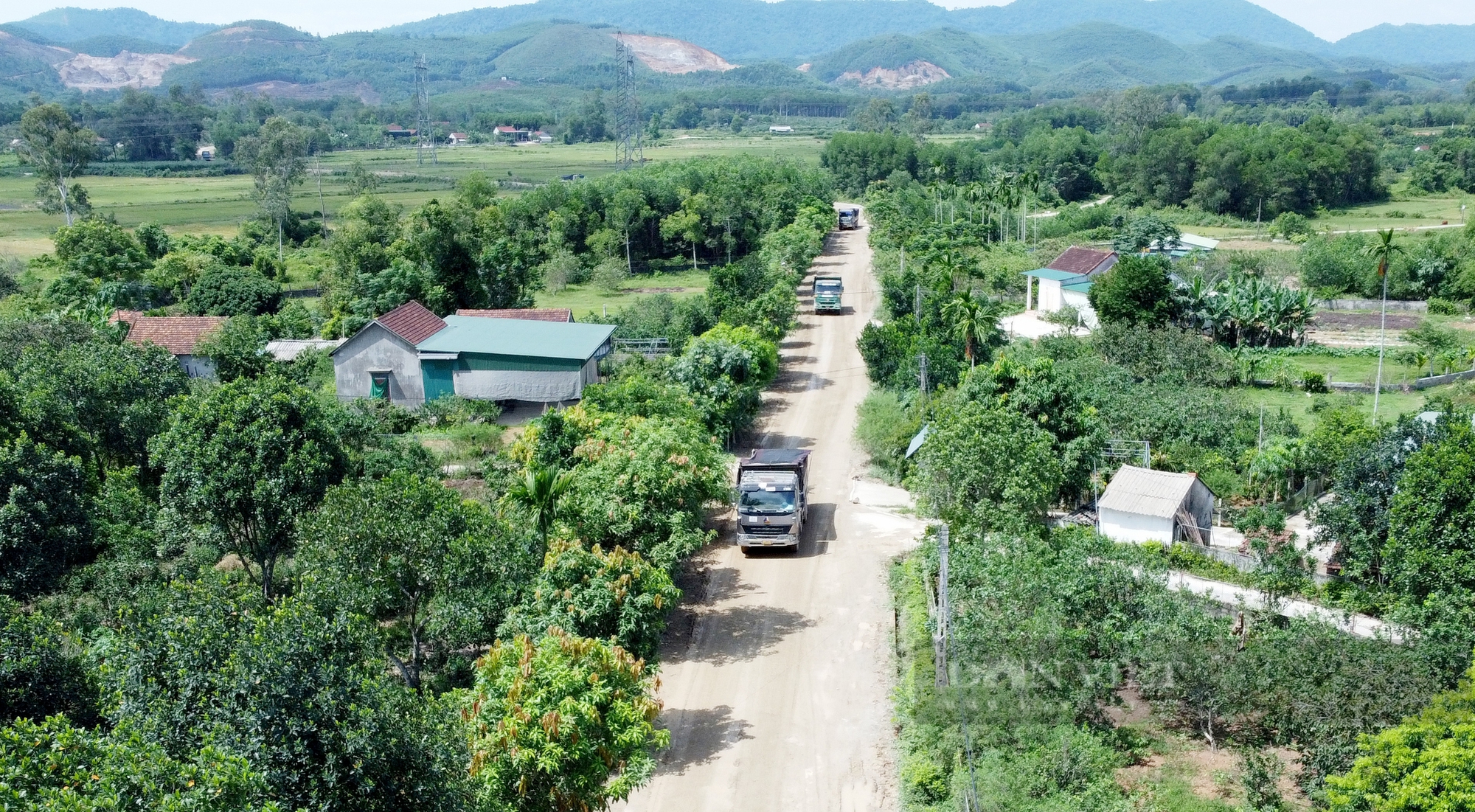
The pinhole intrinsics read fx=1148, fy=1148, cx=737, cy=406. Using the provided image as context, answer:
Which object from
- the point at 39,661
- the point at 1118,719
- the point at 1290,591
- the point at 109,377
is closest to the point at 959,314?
the point at 1290,591

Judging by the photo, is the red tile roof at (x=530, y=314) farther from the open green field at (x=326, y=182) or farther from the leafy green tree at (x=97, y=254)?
the open green field at (x=326, y=182)

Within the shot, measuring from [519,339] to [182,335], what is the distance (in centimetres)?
1162

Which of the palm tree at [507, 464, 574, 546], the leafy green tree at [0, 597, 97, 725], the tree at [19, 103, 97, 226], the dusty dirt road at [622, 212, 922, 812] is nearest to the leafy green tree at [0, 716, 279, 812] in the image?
the leafy green tree at [0, 597, 97, 725]

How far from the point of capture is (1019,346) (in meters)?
36.4

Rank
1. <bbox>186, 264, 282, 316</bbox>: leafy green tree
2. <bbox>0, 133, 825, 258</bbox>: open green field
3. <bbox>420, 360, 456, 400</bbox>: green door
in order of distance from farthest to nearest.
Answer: <bbox>0, 133, 825, 258</bbox>: open green field
<bbox>186, 264, 282, 316</bbox>: leafy green tree
<bbox>420, 360, 456, 400</bbox>: green door

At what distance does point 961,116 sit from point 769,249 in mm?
146247

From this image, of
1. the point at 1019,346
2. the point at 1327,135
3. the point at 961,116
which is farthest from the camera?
the point at 961,116

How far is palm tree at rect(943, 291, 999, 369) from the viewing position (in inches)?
1248

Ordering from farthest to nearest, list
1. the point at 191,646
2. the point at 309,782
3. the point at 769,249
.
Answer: the point at 769,249
the point at 191,646
the point at 309,782

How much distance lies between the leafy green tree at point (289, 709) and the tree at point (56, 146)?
6046 centimetres

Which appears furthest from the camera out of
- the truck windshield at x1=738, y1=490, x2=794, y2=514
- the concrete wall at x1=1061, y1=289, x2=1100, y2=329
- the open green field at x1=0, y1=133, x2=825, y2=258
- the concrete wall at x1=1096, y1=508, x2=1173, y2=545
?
the open green field at x1=0, y1=133, x2=825, y2=258

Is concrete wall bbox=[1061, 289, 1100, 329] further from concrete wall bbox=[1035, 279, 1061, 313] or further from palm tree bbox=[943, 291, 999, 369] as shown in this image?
palm tree bbox=[943, 291, 999, 369]

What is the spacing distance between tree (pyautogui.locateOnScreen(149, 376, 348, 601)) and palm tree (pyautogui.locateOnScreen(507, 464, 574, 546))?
11.5 feet

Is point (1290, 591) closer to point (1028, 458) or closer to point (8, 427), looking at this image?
point (1028, 458)
